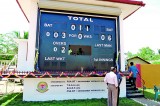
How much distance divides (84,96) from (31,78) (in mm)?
2940

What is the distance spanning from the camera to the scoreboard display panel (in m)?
9.01

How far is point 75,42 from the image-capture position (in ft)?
30.9

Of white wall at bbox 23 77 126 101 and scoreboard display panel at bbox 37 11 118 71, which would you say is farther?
scoreboard display panel at bbox 37 11 118 71

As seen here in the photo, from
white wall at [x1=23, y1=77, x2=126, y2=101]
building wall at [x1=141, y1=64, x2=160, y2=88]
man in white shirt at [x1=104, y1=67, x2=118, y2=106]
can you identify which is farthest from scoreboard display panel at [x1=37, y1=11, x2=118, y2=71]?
building wall at [x1=141, y1=64, x2=160, y2=88]

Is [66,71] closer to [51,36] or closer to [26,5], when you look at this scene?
[51,36]

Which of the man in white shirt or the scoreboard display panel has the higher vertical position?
the scoreboard display panel

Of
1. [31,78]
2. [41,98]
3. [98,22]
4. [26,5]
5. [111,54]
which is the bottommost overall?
[41,98]

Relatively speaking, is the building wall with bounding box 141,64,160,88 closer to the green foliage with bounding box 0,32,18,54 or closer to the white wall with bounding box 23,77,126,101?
the white wall with bounding box 23,77,126,101

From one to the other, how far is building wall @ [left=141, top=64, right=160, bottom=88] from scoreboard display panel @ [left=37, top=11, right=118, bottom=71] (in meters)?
7.60

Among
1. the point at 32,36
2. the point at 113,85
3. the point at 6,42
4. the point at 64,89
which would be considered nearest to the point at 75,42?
the point at 32,36

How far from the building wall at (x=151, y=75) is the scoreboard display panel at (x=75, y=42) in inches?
299

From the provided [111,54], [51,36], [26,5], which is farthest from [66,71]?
[26,5]

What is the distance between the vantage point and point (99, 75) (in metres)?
9.12

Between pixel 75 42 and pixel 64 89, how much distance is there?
2.52 meters
